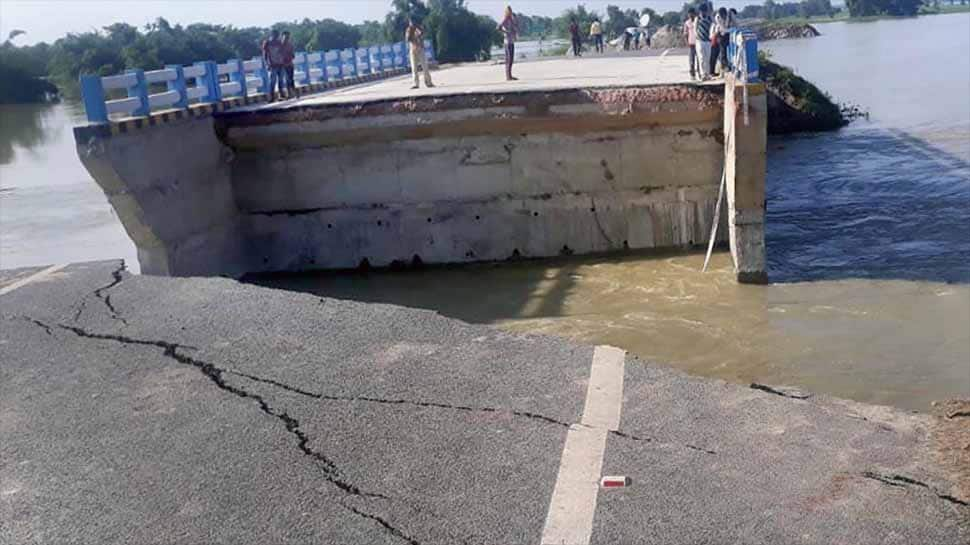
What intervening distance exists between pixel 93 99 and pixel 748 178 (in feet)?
28.9

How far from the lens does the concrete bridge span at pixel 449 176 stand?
14344mm

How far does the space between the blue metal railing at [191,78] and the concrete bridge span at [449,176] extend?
46 centimetres

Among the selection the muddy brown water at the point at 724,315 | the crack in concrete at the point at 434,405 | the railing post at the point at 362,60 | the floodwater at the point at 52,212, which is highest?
the railing post at the point at 362,60

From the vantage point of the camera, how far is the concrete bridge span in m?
14.3

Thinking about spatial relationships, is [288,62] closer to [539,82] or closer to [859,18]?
[539,82]

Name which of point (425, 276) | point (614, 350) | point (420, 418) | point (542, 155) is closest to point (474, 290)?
point (425, 276)

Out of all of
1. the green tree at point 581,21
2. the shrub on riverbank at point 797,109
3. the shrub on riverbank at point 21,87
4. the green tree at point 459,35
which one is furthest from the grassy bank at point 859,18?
the shrub on riverbank at point 797,109

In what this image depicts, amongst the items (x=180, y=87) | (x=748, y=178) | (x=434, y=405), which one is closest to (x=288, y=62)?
(x=180, y=87)

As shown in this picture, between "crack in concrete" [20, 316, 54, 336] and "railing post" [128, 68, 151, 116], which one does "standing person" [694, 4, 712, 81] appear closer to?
"railing post" [128, 68, 151, 116]

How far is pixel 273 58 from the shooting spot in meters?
18.4

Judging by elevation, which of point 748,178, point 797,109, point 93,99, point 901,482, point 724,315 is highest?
point 93,99

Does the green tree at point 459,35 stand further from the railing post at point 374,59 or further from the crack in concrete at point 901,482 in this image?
the crack in concrete at point 901,482

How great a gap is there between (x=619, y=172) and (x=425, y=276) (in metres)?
3.43

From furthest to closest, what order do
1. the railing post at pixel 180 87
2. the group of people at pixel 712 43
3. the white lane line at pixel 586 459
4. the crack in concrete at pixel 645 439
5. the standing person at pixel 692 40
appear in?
the standing person at pixel 692 40 → the group of people at pixel 712 43 → the railing post at pixel 180 87 → the crack in concrete at pixel 645 439 → the white lane line at pixel 586 459
